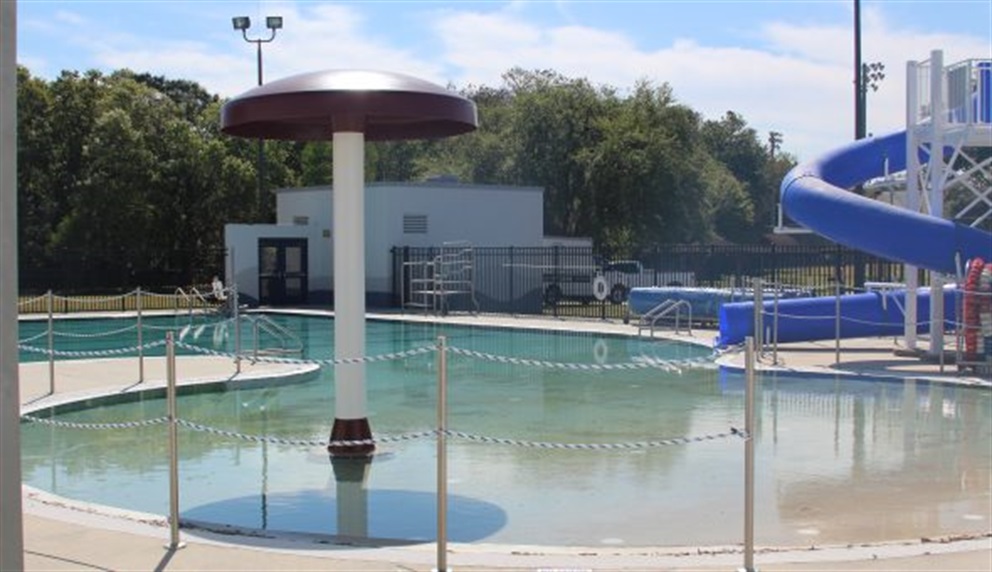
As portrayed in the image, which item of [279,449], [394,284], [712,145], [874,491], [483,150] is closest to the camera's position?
[874,491]

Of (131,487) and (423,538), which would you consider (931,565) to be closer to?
(423,538)

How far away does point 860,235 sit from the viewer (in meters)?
19.5

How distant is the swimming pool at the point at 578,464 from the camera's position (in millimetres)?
8414

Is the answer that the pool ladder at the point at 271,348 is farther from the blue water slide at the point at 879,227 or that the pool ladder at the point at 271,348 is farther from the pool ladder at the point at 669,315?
the blue water slide at the point at 879,227

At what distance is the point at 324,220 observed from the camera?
38.9 m

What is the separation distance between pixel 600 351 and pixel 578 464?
42.4ft

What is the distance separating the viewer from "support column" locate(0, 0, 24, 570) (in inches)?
204

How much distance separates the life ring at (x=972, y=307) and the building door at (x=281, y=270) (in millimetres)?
25580

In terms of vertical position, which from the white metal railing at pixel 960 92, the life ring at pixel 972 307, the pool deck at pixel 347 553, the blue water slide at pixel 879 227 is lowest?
the pool deck at pixel 347 553

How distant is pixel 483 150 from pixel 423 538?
4930 cm

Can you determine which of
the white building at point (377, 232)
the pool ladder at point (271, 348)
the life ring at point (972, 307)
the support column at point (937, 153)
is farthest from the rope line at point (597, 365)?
the white building at point (377, 232)

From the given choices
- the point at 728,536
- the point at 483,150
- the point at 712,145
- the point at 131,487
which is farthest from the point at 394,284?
the point at 712,145

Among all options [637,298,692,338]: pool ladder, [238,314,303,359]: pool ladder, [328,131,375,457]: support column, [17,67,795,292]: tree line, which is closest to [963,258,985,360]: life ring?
[637,298,692,338]: pool ladder

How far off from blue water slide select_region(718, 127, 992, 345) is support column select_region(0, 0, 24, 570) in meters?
16.5
